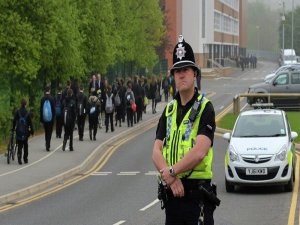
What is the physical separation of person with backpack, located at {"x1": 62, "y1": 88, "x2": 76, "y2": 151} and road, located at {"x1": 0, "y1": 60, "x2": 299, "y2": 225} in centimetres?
313

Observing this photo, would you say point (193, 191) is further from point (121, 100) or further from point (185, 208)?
point (121, 100)

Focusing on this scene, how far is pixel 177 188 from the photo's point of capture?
6707mm

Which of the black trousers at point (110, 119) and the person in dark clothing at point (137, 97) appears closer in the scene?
the black trousers at point (110, 119)

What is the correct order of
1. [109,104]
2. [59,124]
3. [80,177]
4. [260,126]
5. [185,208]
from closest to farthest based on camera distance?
[185,208] → [260,126] → [80,177] → [59,124] → [109,104]

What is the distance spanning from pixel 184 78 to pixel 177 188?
88 centimetres

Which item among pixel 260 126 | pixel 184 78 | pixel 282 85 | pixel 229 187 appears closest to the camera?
pixel 184 78

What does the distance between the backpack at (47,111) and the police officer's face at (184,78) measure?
22070mm

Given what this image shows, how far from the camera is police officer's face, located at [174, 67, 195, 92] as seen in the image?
6887 millimetres

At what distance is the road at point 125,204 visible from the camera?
15484mm

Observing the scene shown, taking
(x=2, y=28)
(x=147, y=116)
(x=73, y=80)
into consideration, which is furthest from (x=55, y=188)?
(x=147, y=116)

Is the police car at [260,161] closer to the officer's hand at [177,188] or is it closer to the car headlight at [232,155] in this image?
the car headlight at [232,155]

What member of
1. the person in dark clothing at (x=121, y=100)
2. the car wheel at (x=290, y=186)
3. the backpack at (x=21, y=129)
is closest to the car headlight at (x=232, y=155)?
the car wheel at (x=290, y=186)

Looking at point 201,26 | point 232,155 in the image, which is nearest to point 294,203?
point 232,155

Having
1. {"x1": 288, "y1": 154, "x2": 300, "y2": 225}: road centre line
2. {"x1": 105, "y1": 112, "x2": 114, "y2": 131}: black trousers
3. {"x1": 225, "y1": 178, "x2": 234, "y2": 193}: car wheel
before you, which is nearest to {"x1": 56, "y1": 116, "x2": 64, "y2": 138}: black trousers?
{"x1": 105, "y1": 112, "x2": 114, "y2": 131}: black trousers
